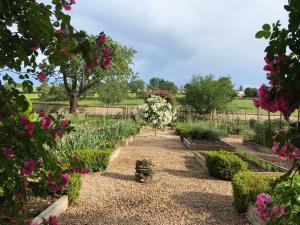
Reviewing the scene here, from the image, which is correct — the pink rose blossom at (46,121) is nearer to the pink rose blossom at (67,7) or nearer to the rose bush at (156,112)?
the pink rose blossom at (67,7)

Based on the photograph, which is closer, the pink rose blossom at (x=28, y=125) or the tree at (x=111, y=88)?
the pink rose blossom at (x=28, y=125)

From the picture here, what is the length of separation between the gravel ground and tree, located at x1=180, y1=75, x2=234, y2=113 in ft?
78.7

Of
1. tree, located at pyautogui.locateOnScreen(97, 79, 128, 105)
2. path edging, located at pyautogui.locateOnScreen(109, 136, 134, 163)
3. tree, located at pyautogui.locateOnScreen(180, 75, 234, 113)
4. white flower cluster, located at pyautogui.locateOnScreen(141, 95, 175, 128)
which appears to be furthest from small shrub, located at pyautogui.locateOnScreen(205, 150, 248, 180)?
Result: tree, located at pyautogui.locateOnScreen(97, 79, 128, 105)

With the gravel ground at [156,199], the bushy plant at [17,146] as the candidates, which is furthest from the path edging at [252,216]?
the bushy plant at [17,146]

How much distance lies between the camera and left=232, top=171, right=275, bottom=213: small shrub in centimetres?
603

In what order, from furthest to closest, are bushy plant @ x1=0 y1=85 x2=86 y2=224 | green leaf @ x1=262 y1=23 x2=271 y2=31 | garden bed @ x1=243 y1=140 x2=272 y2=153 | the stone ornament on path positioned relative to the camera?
garden bed @ x1=243 y1=140 x2=272 y2=153 → the stone ornament on path → bushy plant @ x1=0 y1=85 x2=86 y2=224 → green leaf @ x1=262 y1=23 x2=271 y2=31

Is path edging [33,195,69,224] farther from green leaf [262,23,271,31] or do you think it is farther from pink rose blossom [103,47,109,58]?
green leaf [262,23,271,31]

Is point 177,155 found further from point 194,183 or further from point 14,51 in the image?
point 14,51

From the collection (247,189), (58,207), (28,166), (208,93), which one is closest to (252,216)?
(247,189)

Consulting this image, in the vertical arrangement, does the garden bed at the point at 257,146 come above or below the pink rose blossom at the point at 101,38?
below

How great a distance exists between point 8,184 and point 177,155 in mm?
10805

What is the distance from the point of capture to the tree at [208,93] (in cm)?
3419

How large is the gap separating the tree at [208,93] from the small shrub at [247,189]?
91.9 feet

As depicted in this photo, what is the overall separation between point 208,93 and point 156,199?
2752 centimetres
